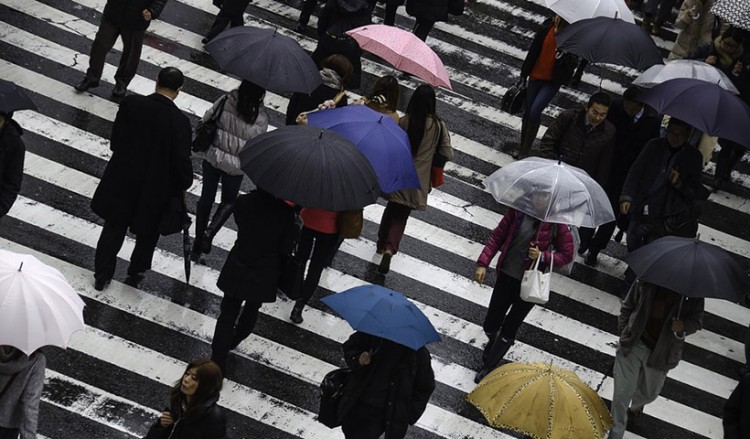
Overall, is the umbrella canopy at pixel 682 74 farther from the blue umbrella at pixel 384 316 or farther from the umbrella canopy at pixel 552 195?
the blue umbrella at pixel 384 316

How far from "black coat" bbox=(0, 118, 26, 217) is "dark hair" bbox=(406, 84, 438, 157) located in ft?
10.8

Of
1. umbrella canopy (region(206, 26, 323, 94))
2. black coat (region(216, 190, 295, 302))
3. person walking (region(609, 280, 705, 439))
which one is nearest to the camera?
black coat (region(216, 190, 295, 302))

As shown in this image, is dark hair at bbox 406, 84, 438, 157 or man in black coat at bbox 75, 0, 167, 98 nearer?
dark hair at bbox 406, 84, 438, 157

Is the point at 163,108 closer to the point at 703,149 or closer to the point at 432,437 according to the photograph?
the point at 432,437

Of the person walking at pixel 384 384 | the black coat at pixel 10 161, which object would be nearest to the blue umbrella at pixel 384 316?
the person walking at pixel 384 384

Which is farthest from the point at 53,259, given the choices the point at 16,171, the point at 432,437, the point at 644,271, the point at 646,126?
the point at 646,126

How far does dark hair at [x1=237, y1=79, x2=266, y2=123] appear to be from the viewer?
445 inches

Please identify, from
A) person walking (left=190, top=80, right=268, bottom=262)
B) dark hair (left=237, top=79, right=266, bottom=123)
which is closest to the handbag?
person walking (left=190, top=80, right=268, bottom=262)

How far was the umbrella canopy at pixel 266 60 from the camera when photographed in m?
11.4

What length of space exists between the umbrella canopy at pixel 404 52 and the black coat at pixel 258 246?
136 inches

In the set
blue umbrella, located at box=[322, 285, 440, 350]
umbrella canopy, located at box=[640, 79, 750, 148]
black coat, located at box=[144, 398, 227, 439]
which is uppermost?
umbrella canopy, located at box=[640, 79, 750, 148]

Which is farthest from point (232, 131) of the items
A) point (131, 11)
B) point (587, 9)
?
point (587, 9)

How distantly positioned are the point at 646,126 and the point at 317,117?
144 inches

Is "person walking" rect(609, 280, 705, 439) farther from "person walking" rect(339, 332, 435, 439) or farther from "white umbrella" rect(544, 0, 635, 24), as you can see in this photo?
"white umbrella" rect(544, 0, 635, 24)
